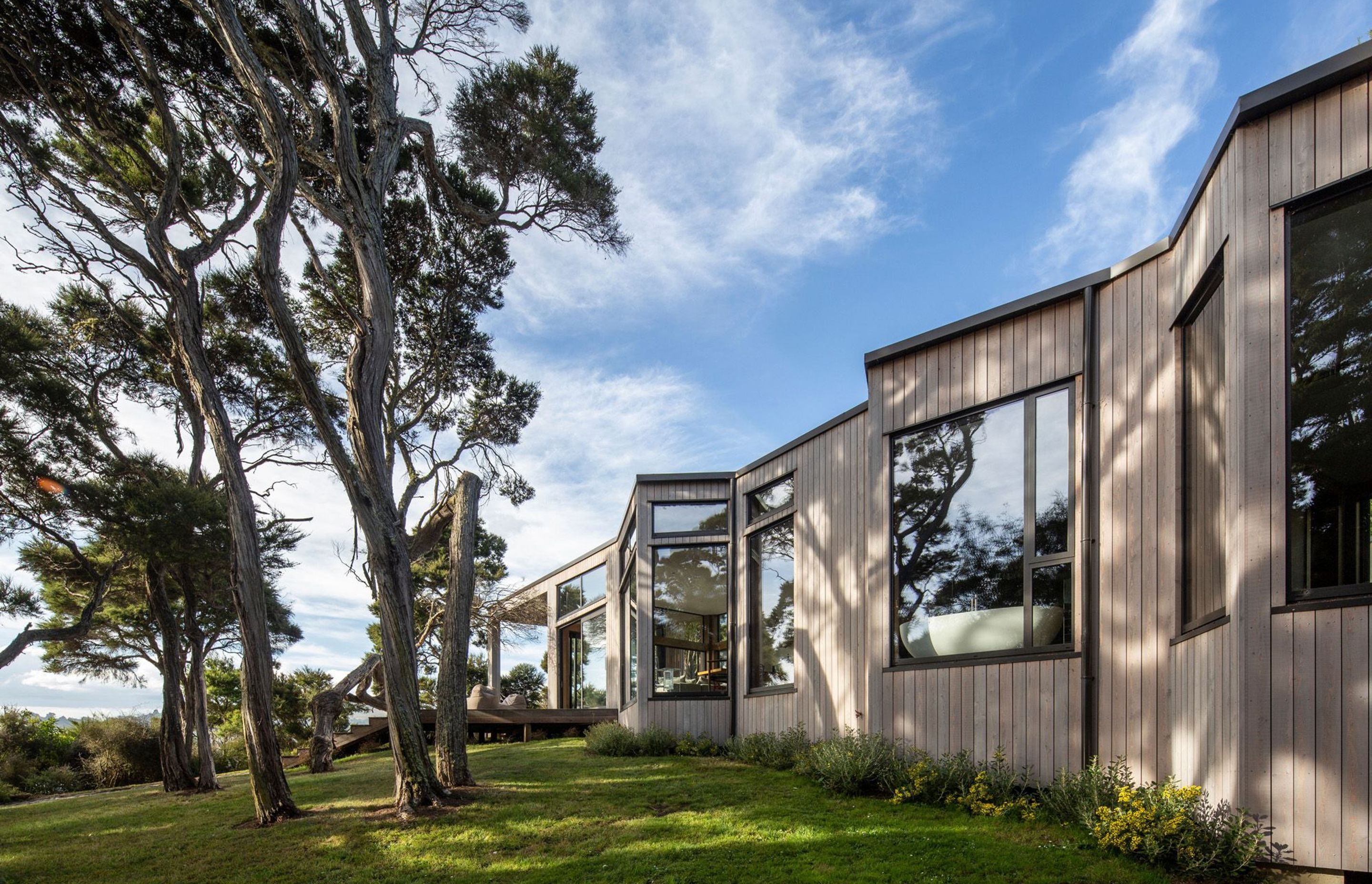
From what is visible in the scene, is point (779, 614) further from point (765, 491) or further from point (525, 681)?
point (525, 681)

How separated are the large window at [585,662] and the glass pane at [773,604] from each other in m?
8.16

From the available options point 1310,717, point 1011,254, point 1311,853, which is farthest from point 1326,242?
point 1011,254

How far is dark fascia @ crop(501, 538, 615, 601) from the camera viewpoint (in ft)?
62.0

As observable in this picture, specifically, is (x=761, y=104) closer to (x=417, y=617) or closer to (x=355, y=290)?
(x=355, y=290)

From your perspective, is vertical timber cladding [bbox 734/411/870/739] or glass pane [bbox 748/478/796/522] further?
glass pane [bbox 748/478/796/522]

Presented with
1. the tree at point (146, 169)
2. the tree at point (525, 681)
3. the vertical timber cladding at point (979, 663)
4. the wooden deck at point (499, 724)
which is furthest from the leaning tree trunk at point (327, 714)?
the tree at point (525, 681)

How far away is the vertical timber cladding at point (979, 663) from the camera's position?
19.3 ft

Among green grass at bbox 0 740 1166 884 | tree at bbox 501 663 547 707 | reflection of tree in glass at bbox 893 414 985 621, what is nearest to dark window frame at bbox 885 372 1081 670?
reflection of tree in glass at bbox 893 414 985 621

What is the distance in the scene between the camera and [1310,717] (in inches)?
149

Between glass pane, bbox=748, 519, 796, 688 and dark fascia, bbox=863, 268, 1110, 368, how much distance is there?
318cm

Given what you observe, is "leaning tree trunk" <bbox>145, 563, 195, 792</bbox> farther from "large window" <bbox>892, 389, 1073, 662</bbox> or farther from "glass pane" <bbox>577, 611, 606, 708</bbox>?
"large window" <bbox>892, 389, 1073, 662</bbox>

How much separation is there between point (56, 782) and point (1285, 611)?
59.4 ft

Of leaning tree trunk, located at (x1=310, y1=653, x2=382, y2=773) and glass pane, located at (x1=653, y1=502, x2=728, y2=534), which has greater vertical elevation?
glass pane, located at (x1=653, y1=502, x2=728, y2=534)

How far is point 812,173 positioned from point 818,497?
185 inches
